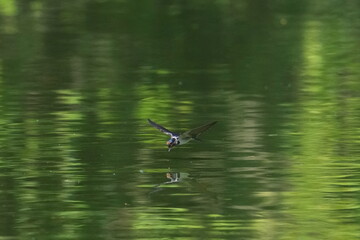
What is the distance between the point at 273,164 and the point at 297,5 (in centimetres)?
1803

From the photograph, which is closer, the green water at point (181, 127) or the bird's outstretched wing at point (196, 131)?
the green water at point (181, 127)

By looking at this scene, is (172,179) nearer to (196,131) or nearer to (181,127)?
(196,131)

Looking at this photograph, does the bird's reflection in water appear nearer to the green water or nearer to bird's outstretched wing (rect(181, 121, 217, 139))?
the green water

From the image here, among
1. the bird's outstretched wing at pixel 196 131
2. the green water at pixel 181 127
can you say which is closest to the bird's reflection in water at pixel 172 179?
the green water at pixel 181 127

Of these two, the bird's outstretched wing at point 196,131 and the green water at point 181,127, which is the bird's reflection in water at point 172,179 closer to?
the green water at point 181,127

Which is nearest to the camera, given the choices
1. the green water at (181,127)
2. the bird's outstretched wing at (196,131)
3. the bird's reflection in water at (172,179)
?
the green water at (181,127)

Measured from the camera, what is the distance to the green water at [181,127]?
10.4 meters

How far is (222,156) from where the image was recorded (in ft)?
42.7

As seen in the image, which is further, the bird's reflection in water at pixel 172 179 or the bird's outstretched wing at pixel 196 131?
the bird's outstretched wing at pixel 196 131

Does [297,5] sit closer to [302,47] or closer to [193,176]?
[302,47]

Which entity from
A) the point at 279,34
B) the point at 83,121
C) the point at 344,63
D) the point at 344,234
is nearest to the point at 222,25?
the point at 279,34

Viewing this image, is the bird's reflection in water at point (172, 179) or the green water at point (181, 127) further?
the bird's reflection in water at point (172, 179)

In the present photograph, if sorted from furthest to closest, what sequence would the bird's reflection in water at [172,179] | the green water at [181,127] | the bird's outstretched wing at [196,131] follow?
the bird's outstretched wing at [196,131], the bird's reflection in water at [172,179], the green water at [181,127]

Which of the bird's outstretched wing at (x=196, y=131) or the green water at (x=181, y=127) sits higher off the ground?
the bird's outstretched wing at (x=196, y=131)
